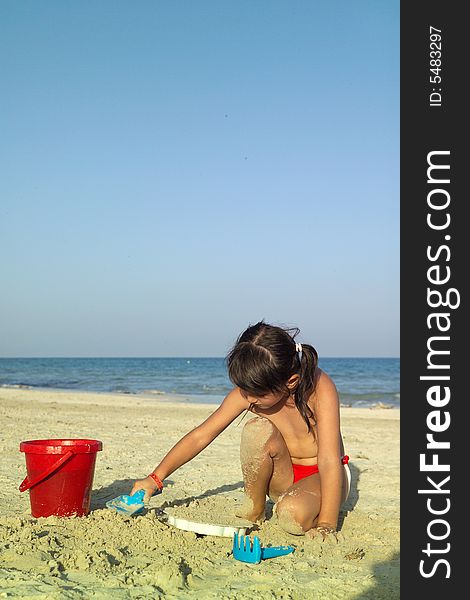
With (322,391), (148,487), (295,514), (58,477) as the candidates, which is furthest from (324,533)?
(58,477)

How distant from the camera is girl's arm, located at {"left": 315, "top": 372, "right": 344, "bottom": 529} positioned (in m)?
3.34

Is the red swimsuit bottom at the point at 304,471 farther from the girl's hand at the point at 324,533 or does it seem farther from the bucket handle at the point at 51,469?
the bucket handle at the point at 51,469

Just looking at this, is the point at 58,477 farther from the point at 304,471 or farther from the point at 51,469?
the point at 304,471

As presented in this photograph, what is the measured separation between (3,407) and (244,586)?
8504mm

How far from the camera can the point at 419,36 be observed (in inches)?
78.5

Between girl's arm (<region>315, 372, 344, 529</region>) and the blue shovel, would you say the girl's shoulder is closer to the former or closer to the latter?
girl's arm (<region>315, 372, 344, 529</region>)

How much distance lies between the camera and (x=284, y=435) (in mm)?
3645

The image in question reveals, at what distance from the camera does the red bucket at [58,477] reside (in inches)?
135

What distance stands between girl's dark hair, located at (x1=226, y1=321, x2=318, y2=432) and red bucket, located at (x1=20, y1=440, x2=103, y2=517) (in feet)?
3.12

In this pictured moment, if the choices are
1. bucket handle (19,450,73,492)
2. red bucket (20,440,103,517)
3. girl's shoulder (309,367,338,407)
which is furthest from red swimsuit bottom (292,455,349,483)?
bucket handle (19,450,73,492)

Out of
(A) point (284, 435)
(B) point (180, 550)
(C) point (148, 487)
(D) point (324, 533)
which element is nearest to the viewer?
(B) point (180, 550)

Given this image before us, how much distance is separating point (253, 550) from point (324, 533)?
51 centimetres

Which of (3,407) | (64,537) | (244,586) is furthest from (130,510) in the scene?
(3,407)

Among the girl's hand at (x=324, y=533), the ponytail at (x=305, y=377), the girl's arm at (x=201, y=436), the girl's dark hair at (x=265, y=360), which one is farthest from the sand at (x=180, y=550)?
the girl's dark hair at (x=265, y=360)
